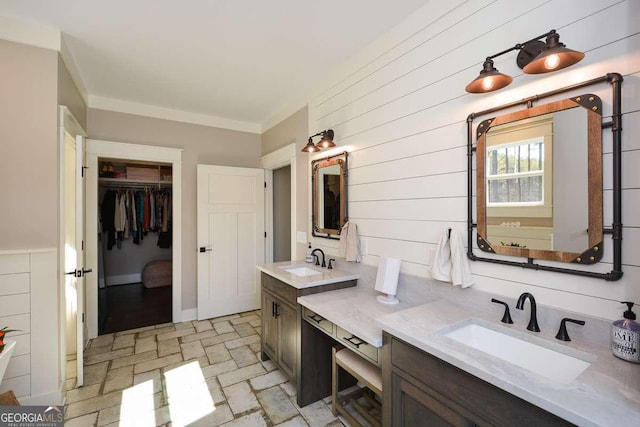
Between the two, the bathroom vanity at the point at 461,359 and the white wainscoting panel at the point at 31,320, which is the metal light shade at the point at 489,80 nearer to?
the bathroom vanity at the point at 461,359

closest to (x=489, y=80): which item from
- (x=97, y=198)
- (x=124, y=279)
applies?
(x=97, y=198)

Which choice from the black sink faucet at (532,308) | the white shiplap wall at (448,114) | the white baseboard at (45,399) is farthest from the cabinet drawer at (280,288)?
the white baseboard at (45,399)

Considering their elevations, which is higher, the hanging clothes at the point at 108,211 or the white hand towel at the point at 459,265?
the hanging clothes at the point at 108,211

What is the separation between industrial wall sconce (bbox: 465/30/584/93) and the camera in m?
1.16

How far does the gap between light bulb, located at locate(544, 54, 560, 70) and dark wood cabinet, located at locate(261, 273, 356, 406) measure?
1866 mm

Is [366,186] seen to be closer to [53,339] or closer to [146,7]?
[146,7]

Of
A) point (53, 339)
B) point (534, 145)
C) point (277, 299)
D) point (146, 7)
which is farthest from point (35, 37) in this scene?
point (534, 145)

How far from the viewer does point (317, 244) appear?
3.12 meters

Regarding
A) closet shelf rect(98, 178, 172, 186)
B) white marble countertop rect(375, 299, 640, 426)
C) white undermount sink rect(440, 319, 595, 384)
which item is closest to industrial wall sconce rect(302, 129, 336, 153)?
white marble countertop rect(375, 299, 640, 426)

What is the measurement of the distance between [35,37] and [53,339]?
87.3 inches

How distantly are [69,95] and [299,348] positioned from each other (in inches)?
116

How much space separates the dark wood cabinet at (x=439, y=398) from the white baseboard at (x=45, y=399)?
2.38 meters

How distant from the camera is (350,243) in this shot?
2.49 metres

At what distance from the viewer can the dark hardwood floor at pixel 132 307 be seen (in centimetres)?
378
